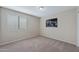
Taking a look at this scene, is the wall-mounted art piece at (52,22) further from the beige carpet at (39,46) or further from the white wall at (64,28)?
the beige carpet at (39,46)

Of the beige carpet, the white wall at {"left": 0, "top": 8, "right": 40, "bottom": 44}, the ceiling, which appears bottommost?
the beige carpet

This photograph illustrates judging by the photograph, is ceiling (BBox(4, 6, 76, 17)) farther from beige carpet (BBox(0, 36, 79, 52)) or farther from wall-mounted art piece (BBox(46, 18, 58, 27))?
beige carpet (BBox(0, 36, 79, 52))

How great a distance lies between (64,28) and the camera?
53.6 inches

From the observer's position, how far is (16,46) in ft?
4.26

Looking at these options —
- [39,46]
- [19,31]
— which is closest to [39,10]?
[19,31]

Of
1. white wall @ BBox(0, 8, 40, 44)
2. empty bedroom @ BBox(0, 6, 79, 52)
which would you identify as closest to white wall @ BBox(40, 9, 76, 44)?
empty bedroom @ BBox(0, 6, 79, 52)

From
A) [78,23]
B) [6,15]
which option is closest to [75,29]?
[78,23]

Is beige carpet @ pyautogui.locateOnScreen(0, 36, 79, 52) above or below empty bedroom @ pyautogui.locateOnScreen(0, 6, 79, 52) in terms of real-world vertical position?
below

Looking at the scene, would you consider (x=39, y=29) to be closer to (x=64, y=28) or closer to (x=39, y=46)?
(x=39, y=46)

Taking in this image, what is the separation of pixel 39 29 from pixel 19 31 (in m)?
0.38

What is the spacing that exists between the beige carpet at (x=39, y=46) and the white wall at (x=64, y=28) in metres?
0.10

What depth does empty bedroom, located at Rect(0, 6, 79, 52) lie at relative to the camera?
4.09 ft
